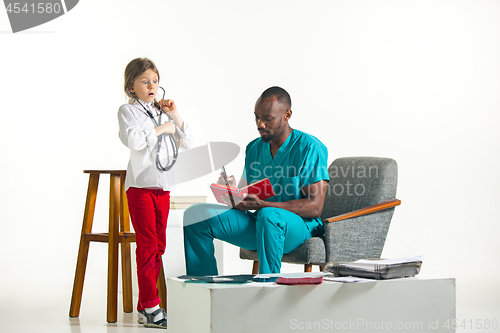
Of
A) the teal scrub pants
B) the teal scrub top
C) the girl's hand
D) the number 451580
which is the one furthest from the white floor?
the girl's hand

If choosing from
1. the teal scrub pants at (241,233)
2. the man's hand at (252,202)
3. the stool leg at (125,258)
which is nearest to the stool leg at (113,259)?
the stool leg at (125,258)

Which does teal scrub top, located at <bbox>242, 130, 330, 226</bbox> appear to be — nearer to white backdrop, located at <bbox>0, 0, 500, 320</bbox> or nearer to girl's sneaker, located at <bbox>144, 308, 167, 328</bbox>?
girl's sneaker, located at <bbox>144, 308, 167, 328</bbox>

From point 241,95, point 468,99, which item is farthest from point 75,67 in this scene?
point 468,99

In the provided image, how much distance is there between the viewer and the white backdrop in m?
4.28

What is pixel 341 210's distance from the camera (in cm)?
285

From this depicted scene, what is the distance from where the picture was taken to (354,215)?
8.36 feet

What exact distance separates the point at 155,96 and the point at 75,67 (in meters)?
2.01

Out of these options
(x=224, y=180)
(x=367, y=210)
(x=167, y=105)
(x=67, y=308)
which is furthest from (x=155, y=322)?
(x=367, y=210)

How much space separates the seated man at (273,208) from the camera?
230cm

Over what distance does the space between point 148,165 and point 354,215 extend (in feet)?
3.06

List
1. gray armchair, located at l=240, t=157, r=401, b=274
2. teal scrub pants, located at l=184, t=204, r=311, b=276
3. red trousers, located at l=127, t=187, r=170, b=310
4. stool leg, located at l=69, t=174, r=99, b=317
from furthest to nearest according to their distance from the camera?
1. stool leg, located at l=69, t=174, r=99, b=317
2. gray armchair, located at l=240, t=157, r=401, b=274
3. red trousers, located at l=127, t=187, r=170, b=310
4. teal scrub pants, located at l=184, t=204, r=311, b=276

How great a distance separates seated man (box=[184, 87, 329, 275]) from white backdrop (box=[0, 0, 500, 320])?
1527 millimetres

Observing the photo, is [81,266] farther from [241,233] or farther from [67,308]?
[241,233]

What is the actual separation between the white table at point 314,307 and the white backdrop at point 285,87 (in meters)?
→ 2.51
